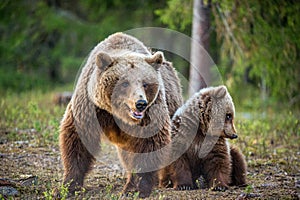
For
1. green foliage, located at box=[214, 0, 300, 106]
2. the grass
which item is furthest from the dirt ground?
green foliage, located at box=[214, 0, 300, 106]

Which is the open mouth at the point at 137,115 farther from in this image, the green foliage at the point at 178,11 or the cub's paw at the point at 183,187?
the green foliage at the point at 178,11

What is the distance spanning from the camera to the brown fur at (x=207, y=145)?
5.39 metres

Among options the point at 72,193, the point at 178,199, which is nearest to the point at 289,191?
the point at 178,199

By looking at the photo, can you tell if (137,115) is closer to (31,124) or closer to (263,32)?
(31,124)

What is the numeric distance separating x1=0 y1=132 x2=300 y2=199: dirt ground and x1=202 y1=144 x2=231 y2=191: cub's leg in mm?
177

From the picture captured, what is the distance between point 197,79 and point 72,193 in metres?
4.47

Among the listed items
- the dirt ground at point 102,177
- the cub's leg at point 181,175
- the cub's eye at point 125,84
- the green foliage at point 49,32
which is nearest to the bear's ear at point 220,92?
the cub's leg at point 181,175

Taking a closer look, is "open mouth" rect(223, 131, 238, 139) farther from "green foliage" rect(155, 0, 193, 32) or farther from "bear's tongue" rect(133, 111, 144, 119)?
"green foliage" rect(155, 0, 193, 32)

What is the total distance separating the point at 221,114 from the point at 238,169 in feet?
2.29

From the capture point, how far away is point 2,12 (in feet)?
42.4

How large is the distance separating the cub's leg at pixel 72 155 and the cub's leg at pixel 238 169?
5.78 feet

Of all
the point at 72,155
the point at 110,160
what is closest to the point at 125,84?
the point at 72,155

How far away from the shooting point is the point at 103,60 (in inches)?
189

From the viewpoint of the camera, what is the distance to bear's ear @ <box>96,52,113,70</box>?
15.6ft
